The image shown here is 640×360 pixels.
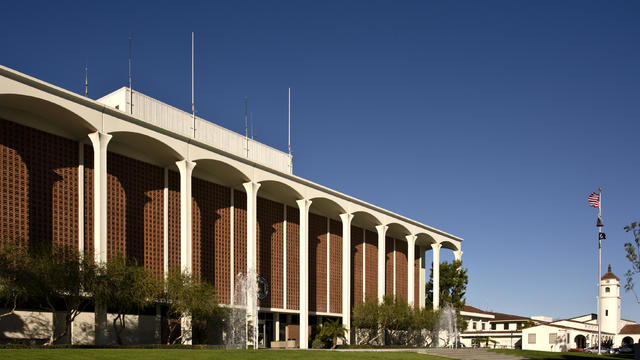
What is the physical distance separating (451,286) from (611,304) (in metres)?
38.8

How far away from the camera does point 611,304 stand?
84938 mm

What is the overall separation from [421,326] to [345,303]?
782cm

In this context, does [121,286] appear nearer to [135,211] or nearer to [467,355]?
[135,211]

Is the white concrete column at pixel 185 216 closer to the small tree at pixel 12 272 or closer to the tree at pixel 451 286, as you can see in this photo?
the small tree at pixel 12 272

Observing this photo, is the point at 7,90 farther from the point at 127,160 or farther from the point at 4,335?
the point at 4,335

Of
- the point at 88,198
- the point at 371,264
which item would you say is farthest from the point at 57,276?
the point at 371,264

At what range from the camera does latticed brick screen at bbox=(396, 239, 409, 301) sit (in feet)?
187

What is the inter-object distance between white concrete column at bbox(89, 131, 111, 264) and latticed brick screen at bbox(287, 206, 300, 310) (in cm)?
1727

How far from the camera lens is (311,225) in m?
46.8

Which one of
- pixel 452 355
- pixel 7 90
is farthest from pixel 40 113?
pixel 452 355

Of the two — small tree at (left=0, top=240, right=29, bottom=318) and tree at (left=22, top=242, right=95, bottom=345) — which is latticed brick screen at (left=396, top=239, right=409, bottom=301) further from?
small tree at (left=0, top=240, right=29, bottom=318)

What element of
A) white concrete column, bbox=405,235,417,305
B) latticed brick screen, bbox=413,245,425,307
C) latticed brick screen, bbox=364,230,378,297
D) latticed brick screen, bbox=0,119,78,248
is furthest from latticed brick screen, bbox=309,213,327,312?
latticed brick screen, bbox=0,119,78,248

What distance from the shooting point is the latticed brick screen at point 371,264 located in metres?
52.4

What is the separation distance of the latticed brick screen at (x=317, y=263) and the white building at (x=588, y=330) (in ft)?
105
